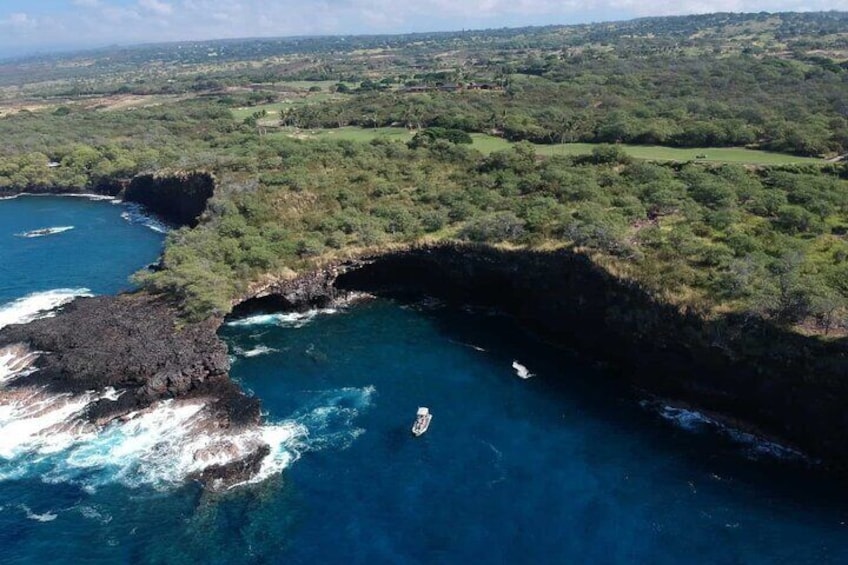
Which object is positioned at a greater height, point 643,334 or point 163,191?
point 163,191

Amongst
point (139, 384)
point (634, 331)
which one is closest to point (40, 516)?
point (139, 384)

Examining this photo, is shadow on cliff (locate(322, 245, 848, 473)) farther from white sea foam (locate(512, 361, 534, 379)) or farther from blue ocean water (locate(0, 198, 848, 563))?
white sea foam (locate(512, 361, 534, 379))

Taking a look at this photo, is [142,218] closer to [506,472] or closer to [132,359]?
[132,359]

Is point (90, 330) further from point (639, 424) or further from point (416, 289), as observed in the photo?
point (639, 424)

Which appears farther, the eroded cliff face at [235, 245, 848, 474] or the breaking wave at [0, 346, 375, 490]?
the breaking wave at [0, 346, 375, 490]

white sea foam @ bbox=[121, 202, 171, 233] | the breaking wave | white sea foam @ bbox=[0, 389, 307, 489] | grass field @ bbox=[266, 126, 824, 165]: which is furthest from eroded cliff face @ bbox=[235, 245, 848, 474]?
white sea foam @ bbox=[121, 202, 171, 233]

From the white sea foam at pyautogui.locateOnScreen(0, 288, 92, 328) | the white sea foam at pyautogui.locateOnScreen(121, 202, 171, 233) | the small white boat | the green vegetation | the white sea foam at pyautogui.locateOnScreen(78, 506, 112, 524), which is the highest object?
the green vegetation


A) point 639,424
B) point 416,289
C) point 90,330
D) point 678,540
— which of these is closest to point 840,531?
point 678,540

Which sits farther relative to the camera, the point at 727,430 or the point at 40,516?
the point at 727,430
